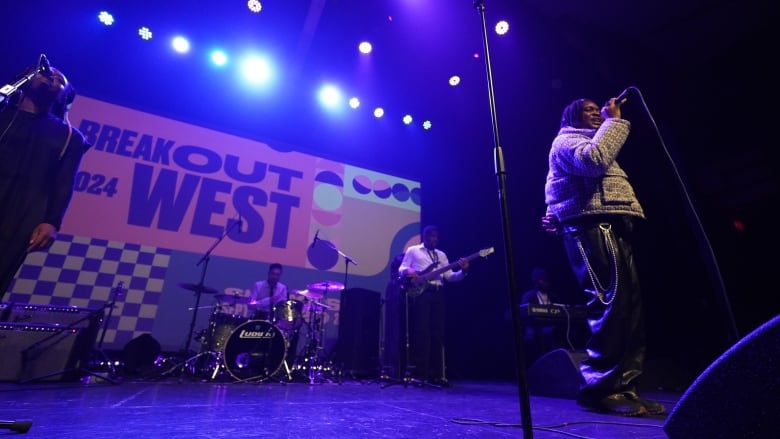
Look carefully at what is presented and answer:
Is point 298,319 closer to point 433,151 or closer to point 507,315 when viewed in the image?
point 507,315

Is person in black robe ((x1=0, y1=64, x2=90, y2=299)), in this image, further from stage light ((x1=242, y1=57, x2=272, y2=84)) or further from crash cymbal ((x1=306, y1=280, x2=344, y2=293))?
stage light ((x1=242, y1=57, x2=272, y2=84))

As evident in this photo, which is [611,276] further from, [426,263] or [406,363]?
[426,263]

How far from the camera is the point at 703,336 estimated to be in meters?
4.53

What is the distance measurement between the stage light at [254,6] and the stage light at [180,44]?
1.24 metres

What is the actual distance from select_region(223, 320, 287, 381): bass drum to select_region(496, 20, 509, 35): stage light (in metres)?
4.39

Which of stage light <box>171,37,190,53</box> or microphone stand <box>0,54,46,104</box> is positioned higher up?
stage light <box>171,37,190,53</box>

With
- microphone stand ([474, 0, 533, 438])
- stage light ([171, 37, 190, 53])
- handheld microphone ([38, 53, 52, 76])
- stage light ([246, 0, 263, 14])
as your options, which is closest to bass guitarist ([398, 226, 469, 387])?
microphone stand ([474, 0, 533, 438])

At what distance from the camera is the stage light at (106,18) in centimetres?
491

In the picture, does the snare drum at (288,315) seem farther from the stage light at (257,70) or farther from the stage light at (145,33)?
the stage light at (145,33)

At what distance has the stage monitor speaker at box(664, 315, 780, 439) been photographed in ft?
1.63

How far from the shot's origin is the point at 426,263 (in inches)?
174

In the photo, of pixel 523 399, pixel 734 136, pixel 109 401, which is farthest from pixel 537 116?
pixel 109 401

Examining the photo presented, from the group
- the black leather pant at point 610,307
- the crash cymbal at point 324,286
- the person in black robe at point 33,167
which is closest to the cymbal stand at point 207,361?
the crash cymbal at point 324,286

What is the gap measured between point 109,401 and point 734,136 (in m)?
6.70
